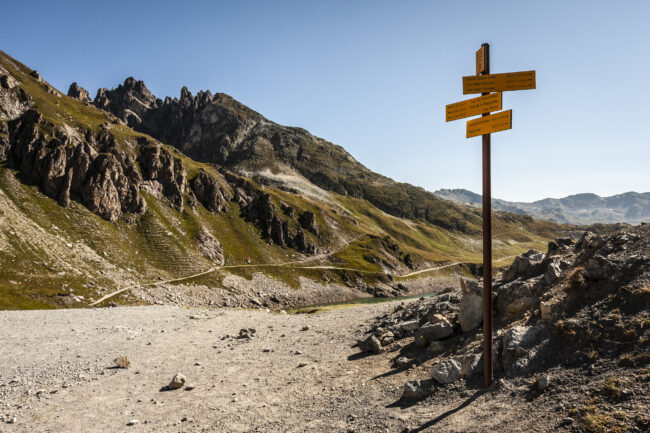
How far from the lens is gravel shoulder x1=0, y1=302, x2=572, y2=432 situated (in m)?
13.3

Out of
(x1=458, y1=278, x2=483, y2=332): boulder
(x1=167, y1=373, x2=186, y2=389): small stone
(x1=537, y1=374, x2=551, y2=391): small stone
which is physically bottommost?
(x1=167, y1=373, x2=186, y2=389): small stone

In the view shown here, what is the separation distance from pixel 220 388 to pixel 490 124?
739 inches

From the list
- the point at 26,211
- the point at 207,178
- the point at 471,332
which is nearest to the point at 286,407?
the point at 471,332

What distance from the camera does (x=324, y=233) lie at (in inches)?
6752

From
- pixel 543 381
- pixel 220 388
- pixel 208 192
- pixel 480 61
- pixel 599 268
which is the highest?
pixel 208 192

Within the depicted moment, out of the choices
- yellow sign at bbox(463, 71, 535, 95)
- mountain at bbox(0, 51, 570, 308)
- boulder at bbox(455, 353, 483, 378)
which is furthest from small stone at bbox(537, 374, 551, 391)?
mountain at bbox(0, 51, 570, 308)

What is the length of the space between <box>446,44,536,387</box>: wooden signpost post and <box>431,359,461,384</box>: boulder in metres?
1.30

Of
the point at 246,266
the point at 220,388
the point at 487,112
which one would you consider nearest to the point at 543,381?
the point at 487,112

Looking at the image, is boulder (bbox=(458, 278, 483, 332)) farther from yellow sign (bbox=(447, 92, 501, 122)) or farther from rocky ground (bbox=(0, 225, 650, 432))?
yellow sign (bbox=(447, 92, 501, 122))

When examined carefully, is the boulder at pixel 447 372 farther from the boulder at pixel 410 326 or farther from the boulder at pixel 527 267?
the boulder at pixel 527 267

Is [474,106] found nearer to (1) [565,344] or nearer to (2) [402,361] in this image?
(1) [565,344]

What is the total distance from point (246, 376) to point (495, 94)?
19794 mm

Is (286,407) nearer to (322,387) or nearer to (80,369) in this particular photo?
(322,387)

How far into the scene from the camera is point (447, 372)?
1451 centimetres
